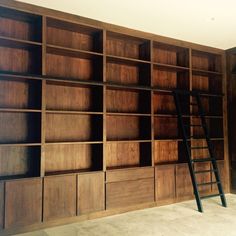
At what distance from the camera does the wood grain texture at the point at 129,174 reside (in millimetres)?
3445

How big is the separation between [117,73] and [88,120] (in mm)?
877

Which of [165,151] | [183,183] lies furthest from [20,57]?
[183,183]

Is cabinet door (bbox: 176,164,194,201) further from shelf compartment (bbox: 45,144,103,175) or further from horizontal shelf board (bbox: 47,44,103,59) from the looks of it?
horizontal shelf board (bbox: 47,44,103,59)

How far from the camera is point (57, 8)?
312 cm

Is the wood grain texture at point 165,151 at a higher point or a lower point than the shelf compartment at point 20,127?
lower

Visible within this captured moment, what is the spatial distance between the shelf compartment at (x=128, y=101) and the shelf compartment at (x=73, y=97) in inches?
10.8

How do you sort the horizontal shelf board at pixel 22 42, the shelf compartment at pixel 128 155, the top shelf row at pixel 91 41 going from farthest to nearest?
the shelf compartment at pixel 128 155 < the top shelf row at pixel 91 41 < the horizontal shelf board at pixel 22 42

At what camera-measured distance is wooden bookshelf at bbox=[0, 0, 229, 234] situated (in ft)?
9.91

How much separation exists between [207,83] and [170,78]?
0.91 m

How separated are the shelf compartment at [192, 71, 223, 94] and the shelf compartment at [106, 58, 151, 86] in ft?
3.79

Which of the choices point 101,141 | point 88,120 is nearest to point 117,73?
point 88,120

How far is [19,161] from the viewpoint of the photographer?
312 centimetres

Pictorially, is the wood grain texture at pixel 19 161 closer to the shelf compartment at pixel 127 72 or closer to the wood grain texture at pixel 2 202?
the wood grain texture at pixel 2 202

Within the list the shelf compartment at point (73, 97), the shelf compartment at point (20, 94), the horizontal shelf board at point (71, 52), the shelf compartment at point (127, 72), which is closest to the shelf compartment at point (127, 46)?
the shelf compartment at point (127, 72)
